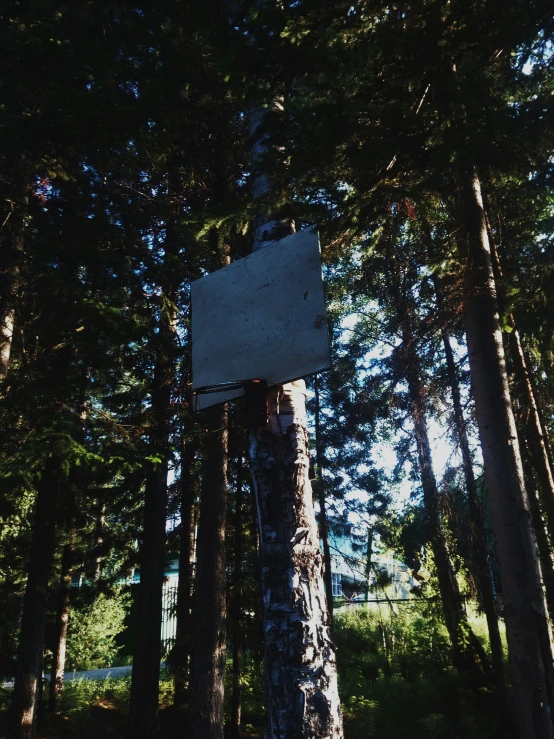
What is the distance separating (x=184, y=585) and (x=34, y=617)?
3.57 metres

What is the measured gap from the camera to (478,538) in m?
8.35

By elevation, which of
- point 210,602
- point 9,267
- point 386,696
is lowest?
point 386,696

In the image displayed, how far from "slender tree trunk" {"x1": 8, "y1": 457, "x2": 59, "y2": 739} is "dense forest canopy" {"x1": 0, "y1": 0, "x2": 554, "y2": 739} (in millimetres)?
35

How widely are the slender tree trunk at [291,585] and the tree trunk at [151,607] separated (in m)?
6.20

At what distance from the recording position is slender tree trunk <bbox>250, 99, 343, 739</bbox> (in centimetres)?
291

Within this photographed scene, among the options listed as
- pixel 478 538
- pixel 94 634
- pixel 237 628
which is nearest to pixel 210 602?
pixel 237 628

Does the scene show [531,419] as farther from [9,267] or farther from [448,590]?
[9,267]

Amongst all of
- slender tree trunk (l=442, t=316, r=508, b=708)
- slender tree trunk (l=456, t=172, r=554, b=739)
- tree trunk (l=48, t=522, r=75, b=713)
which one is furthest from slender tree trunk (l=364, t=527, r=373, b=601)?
slender tree trunk (l=456, t=172, r=554, b=739)

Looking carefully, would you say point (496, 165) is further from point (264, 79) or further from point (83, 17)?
point (83, 17)

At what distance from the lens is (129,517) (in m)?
12.8

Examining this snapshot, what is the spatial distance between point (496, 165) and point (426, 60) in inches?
42.1

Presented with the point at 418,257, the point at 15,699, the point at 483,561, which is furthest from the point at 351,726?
the point at 418,257

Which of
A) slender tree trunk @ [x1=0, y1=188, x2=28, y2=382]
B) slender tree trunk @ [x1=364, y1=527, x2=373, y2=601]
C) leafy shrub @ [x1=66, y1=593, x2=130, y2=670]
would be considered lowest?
leafy shrub @ [x1=66, y1=593, x2=130, y2=670]

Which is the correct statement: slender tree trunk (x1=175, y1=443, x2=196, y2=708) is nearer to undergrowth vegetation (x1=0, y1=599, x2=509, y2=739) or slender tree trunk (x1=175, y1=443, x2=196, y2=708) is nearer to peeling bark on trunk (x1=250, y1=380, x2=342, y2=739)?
undergrowth vegetation (x1=0, y1=599, x2=509, y2=739)
